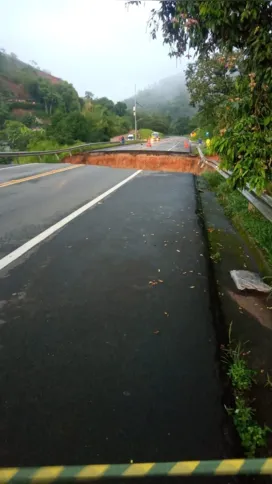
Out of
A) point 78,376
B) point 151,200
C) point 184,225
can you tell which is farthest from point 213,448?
point 151,200

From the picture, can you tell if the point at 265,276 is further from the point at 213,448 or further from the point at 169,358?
the point at 213,448

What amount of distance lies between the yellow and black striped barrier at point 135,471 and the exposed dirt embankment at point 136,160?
27.2 m

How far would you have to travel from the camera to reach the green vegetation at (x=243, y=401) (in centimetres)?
184

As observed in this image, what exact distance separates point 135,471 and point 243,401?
1.16m

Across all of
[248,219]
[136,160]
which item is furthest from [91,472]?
[136,160]

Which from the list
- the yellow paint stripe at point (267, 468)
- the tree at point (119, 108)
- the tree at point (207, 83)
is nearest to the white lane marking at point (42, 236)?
the yellow paint stripe at point (267, 468)

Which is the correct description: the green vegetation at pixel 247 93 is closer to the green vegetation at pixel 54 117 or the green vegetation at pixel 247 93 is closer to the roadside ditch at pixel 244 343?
the roadside ditch at pixel 244 343

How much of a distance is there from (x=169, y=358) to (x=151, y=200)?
6.05 metres

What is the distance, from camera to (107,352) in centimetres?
251

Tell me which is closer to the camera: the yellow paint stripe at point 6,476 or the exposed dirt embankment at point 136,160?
the yellow paint stripe at point 6,476

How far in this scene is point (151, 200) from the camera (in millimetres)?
8195

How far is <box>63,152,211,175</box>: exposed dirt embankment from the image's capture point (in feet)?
91.5

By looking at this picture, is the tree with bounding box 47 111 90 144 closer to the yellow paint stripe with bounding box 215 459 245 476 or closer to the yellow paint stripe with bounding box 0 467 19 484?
the yellow paint stripe with bounding box 0 467 19 484

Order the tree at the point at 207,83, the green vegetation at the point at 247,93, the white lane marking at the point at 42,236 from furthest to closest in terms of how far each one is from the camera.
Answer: the tree at the point at 207,83
the white lane marking at the point at 42,236
the green vegetation at the point at 247,93
